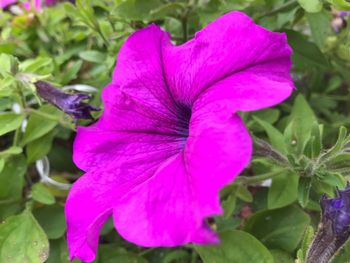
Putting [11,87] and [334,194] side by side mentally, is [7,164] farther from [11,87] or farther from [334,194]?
[334,194]

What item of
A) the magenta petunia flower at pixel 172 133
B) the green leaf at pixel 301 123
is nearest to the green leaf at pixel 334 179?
the green leaf at pixel 301 123

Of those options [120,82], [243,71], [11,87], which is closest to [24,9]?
[11,87]

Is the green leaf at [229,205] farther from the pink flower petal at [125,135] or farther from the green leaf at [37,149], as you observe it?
the green leaf at [37,149]

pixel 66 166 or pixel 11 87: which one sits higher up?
pixel 11 87

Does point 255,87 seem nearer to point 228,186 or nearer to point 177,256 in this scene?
point 228,186

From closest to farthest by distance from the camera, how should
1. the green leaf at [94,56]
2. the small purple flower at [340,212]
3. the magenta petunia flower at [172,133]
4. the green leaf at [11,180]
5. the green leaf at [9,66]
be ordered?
the magenta petunia flower at [172,133]
the small purple flower at [340,212]
the green leaf at [9,66]
the green leaf at [11,180]
the green leaf at [94,56]

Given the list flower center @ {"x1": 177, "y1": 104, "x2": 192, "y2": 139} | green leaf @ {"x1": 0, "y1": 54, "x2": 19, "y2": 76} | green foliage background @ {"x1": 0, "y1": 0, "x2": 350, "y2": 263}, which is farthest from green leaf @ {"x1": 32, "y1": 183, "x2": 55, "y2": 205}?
flower center @ {"x1": 177, "y1": 104, "x2": 192, "y2": 139}

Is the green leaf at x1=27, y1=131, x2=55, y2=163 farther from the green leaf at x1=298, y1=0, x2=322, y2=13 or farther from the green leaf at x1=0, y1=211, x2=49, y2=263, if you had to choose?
the green leaf at x1=298, y1=0, x2=322, y2=13
